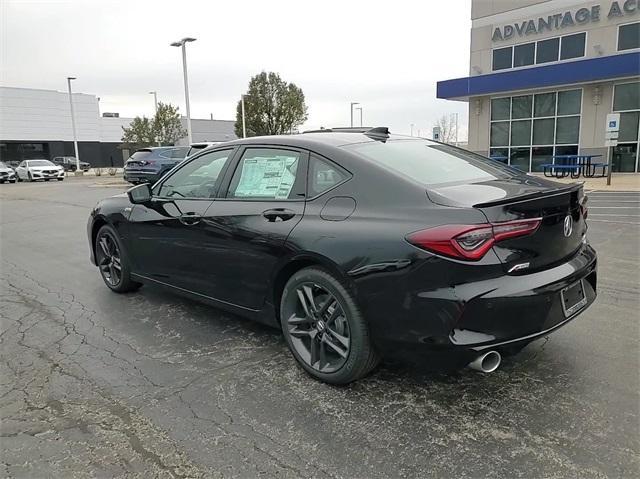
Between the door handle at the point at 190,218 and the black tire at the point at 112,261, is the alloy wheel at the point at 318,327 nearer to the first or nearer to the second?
the door handle at the point at 190,218

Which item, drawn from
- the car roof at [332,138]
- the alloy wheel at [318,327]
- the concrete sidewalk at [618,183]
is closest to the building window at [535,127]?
the concrete sidewalk at [618,183]

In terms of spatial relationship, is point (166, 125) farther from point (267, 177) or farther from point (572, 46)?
point (267, 177)

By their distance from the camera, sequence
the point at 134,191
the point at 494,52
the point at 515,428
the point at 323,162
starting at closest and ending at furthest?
the point at 515,428 → the point at 323,162 → the point at 134,191 → the point at 494,52

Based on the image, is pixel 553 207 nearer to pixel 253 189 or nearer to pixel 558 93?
pixel 253 189

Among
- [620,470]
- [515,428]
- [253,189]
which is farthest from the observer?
[253,189]

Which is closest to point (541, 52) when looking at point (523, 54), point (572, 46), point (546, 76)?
point (523, 54)

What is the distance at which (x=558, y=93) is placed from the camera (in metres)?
22.6

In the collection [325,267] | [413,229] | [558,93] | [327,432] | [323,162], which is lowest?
[327,432]

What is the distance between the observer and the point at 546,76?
21.4 meters

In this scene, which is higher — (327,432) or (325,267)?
→ (325,267)

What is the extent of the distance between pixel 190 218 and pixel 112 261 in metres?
1.71

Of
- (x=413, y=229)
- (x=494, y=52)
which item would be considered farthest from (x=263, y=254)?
(x=494, y=52)

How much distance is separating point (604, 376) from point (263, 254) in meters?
2.35

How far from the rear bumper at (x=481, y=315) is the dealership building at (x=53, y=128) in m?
56.6
